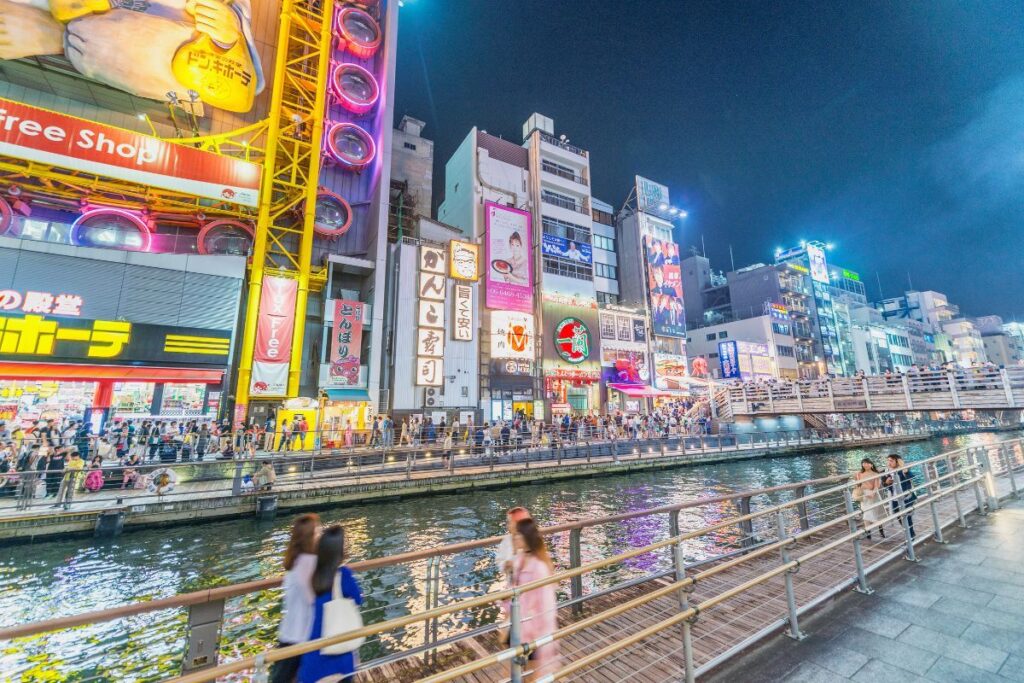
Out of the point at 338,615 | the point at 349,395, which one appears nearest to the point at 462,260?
the point at 349,395

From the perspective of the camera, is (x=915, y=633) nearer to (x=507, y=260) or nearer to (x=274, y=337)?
(x=274, y=337)

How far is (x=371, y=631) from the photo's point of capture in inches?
99.4

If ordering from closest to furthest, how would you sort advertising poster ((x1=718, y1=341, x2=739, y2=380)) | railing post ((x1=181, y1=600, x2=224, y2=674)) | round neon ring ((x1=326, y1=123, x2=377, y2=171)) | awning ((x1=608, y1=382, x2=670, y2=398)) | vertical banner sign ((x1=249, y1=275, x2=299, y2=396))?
railing post ((x1=181, y1=600, x2=224, y2=674)) < vertical banner sign ((x1=249, y1=275, x2=299, y2=396)) < round neon ring ((x1=326, y1=123, x2=377, y2=171)) < awning ((x1=608, y1=382, x2=670, y2=398)) < advertising poster ((x1=718, y1=341, x2=739, y2=380))

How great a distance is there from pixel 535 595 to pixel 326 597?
189 centimetres

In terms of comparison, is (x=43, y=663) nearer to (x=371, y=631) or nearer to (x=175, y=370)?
(x=371, y=631)

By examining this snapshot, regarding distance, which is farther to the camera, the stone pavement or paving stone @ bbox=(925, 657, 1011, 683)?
the stone pavement

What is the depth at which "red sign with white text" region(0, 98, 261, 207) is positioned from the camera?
20.5m

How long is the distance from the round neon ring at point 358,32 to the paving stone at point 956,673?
136 feet

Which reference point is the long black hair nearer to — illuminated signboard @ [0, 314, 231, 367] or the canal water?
the canal water

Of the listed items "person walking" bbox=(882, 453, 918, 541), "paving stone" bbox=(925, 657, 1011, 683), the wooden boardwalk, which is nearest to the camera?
"paving stone" bbox=(925, 657, 1011, 683)

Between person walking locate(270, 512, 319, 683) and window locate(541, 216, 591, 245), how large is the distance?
42023mm

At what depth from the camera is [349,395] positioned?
85.7 ft

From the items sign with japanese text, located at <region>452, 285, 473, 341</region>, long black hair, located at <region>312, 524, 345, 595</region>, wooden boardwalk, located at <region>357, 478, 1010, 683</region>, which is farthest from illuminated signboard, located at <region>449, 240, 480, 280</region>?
long black hair, located at <region>312, 524, 345, 595</region>

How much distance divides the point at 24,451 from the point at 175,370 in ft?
26.5
